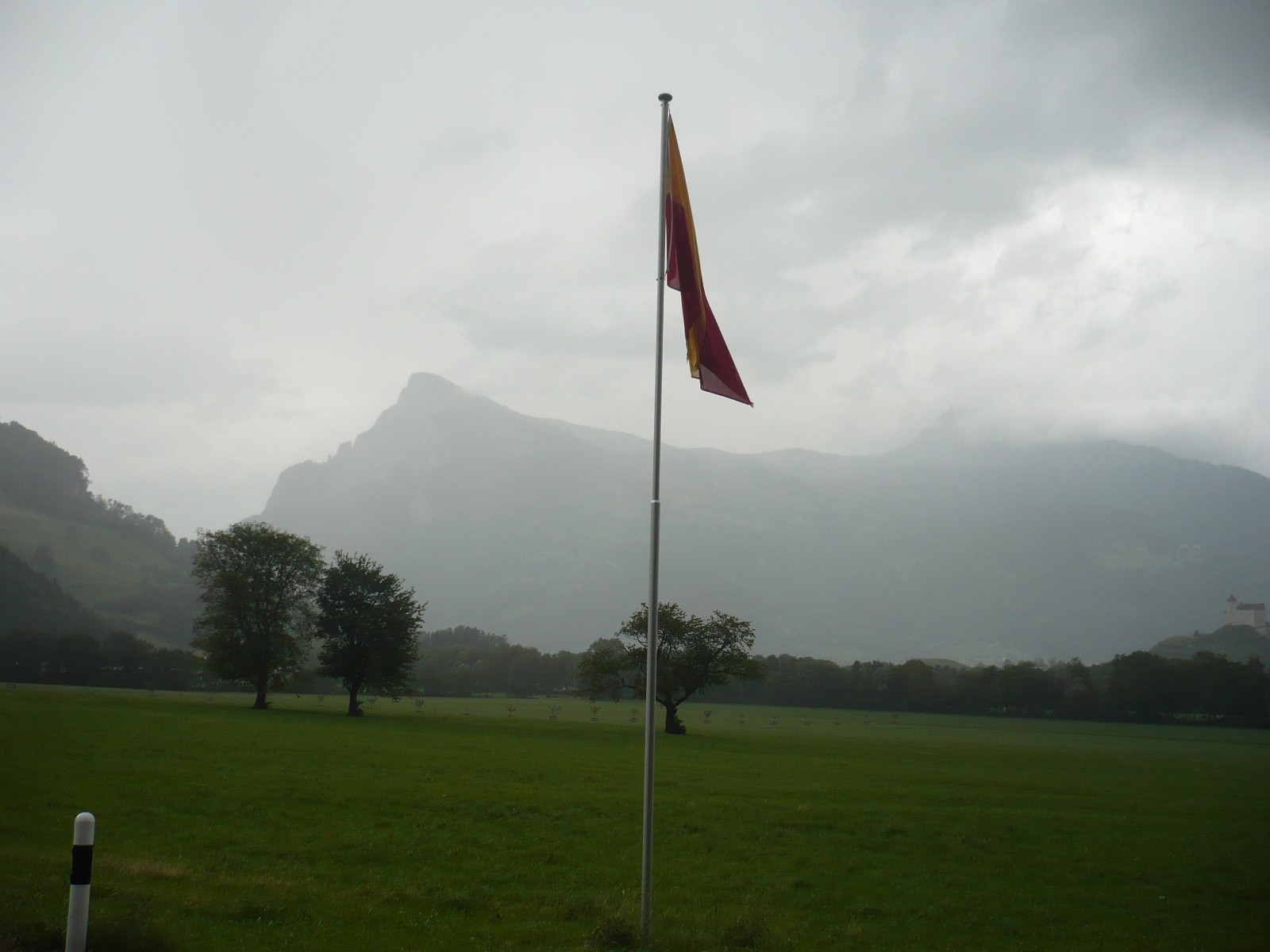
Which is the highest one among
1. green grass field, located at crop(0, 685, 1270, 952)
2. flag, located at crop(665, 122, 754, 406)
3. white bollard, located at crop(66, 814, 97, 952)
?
flag, located at crop(665, 122, 754, 406)

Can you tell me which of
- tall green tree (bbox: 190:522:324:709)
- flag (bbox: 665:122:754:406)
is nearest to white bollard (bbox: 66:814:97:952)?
flag (bbox: 665:122:754:406)

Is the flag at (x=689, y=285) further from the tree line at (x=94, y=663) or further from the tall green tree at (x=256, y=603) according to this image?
the tree line at (x=94, y=663)

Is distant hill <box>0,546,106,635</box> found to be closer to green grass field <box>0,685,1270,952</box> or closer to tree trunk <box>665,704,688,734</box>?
tree trunk <box>665,704,688,734</box>

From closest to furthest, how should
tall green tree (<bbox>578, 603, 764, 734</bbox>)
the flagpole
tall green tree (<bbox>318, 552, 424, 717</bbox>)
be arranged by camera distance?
the flagpole < tall green tree (<bbox>578, 603, 764, 734</bbox>) < tall green tree (<bbox>318, 552, 424, 717</bbox>)

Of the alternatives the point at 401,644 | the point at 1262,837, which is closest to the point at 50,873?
the point at 1262,837

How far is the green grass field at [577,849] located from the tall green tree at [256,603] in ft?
99.4

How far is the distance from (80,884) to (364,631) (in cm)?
8202

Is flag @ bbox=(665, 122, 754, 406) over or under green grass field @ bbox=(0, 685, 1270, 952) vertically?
over

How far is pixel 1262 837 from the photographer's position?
3416 centimetres

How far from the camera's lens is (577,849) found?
25.0 metres

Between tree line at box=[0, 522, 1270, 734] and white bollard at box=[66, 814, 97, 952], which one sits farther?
tree line at box=[0, 522, 1270, 734]

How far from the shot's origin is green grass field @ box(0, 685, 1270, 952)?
16.4 m

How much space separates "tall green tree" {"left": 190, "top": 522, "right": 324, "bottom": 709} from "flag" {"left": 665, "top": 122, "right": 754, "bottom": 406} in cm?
7951

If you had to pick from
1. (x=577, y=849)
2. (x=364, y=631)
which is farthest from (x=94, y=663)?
(x=577, y=849)
